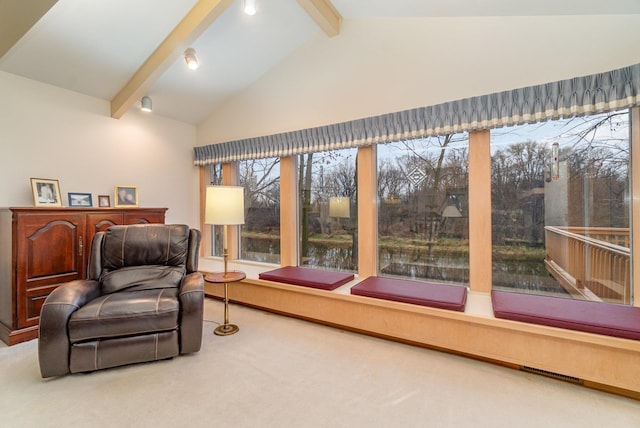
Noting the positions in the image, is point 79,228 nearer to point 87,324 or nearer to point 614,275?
point 87,324

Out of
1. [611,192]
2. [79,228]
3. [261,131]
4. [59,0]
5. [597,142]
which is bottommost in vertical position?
[79,228]

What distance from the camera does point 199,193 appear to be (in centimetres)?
445

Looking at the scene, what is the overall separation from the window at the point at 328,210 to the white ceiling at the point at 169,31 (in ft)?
4.43

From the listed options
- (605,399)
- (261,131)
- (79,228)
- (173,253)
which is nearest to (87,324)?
(173,253)

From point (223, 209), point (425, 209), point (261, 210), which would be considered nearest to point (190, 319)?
point (223, 209)

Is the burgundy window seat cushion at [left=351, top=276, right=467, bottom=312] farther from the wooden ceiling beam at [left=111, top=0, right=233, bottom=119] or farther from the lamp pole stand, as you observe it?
the wooden ceiling beam at [left=111, top=0, right=233, bottom=119]

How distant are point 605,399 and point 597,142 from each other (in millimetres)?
1809

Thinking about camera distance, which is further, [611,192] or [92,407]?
[611,192]

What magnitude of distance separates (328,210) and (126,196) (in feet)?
8.24

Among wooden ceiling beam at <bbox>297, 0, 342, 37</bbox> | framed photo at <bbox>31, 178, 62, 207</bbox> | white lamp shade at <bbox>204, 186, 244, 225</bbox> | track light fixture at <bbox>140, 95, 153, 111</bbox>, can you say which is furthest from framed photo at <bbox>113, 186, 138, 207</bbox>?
wooden ceiling beam at <bbox>297, 0, 342, 37</bbox>

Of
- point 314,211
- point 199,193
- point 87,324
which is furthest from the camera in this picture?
point 199,193

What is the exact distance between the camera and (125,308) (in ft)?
6.53

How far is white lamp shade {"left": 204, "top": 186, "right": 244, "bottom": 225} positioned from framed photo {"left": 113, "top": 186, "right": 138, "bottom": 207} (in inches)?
64.6

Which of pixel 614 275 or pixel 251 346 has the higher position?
pixel 614 275
